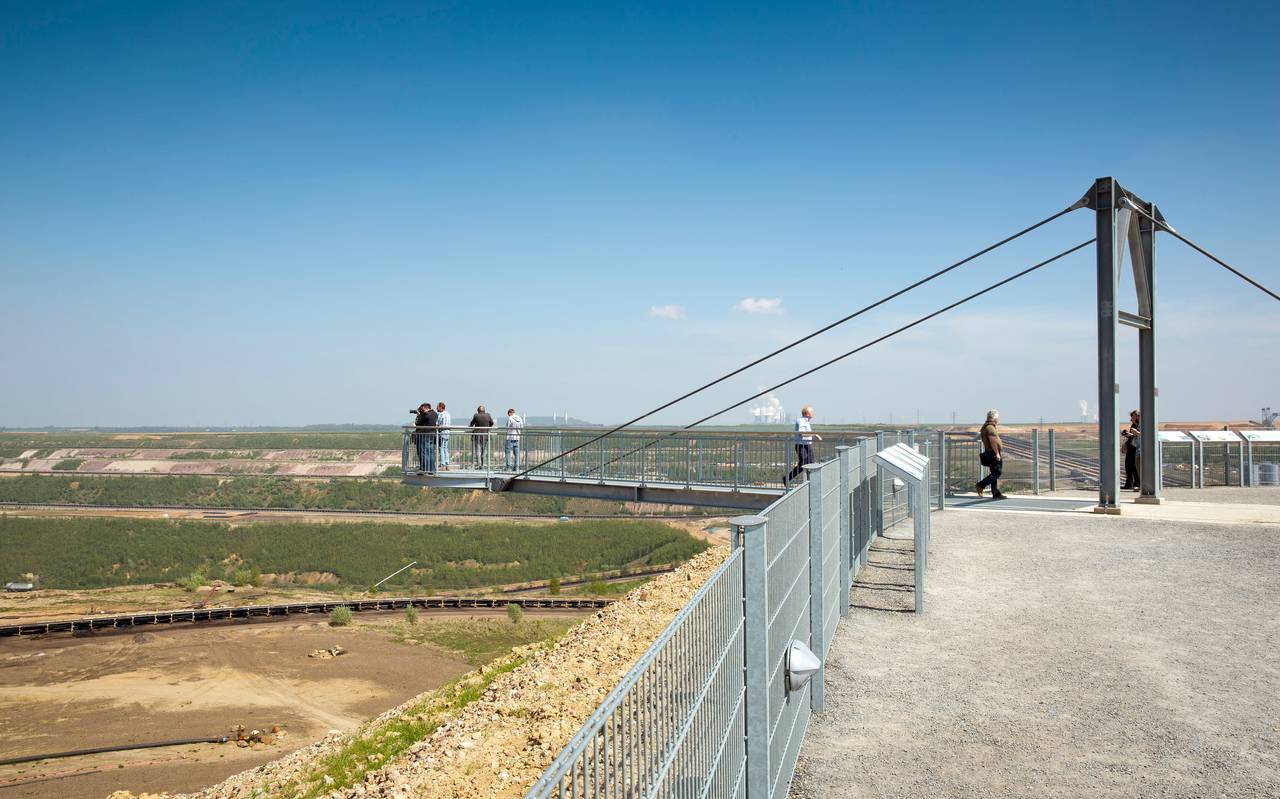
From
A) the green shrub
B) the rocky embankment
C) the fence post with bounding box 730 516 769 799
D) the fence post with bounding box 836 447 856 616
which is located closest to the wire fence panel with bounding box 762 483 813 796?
the fence post with bounding box 730 516 769 799

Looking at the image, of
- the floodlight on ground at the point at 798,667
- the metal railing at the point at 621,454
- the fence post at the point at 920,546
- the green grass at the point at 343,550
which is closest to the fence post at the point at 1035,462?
the metal railing at the point at 621,454

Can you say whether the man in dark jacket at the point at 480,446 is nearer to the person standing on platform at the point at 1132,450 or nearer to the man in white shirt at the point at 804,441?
the man in white shirt at the point at 804,441

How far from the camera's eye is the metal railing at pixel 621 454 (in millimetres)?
21641

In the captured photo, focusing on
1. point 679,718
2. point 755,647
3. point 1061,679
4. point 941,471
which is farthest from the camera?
point 941,471

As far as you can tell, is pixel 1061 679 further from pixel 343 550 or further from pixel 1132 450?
pixel 343 550

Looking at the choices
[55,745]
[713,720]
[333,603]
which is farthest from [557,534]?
[713,720]

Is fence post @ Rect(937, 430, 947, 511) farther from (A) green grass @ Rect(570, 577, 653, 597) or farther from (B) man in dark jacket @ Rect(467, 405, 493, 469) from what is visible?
(A) green grass @ Rect(570, 577, 653, 597)

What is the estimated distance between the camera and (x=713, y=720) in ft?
10.5

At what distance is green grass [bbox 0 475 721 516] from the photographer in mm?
102500

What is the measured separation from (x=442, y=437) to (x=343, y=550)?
4764 centimetres

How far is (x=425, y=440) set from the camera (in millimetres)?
26172

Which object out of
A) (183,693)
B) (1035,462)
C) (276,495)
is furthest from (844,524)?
(276,495)

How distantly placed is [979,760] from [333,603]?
1739 inches

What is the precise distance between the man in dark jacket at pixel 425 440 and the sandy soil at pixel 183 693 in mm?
8038
